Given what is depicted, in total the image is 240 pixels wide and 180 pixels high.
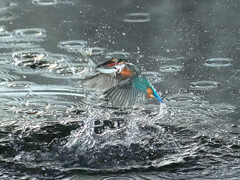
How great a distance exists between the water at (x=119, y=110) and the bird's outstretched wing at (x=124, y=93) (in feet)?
1.02

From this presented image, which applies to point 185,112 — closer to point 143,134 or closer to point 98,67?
point 143,134

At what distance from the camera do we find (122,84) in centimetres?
335

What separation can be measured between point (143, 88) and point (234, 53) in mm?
2064

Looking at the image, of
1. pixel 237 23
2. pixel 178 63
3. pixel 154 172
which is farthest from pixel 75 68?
pixel 237 23

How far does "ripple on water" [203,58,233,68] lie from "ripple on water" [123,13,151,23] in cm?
117

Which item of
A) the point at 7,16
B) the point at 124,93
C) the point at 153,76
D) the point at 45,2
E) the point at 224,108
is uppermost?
the point at 45,2

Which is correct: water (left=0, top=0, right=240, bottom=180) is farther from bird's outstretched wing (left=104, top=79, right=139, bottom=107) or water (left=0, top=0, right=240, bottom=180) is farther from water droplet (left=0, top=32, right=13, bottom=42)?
bird's outstretched wing (left=104, top=79, right=139, bottom=107)

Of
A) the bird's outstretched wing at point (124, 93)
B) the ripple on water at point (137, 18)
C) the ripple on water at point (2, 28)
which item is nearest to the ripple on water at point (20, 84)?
the bird's outstretched wing at point (124, 93)

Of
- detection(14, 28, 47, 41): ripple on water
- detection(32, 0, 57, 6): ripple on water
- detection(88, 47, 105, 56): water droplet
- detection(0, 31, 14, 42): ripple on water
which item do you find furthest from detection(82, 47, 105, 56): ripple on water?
detection(32, 0, 57, 6): ripple on water

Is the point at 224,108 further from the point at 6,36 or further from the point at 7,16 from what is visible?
the point at 7,16

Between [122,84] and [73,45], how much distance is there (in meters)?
1.94

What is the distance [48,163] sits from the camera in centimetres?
325

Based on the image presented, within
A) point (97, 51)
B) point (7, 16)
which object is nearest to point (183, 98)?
point (97, 51)

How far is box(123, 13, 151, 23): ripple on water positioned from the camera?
19.4 ft
